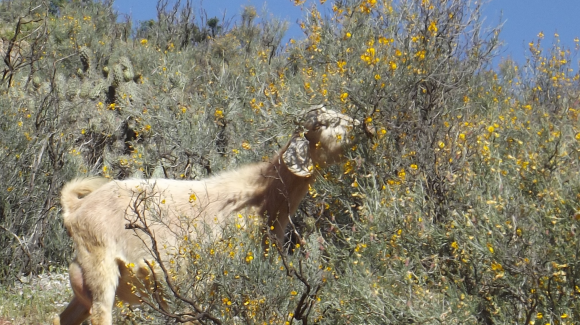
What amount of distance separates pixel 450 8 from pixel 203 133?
11.9 ft

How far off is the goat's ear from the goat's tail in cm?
163

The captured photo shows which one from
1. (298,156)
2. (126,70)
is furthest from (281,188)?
(126,70)

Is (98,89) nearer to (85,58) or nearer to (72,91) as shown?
(72,91)

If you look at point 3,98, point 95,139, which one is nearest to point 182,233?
point 3,98

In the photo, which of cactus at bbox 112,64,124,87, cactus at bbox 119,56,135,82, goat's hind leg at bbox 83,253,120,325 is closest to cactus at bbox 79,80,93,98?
cactus at bbox 112,64,124,87

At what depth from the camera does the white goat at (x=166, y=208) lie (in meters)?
5.36

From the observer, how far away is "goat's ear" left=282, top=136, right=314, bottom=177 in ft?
18.2

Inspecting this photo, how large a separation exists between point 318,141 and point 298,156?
19 cm

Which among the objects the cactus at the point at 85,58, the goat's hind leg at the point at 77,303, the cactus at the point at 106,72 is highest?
the cactus at the point at 85,58

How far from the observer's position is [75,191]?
5.94 m

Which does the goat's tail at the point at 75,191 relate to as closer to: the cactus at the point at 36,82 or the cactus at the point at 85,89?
the cactus at the point at 85,89

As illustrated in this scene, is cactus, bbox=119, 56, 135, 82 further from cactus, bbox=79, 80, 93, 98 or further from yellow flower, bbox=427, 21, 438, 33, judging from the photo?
yellow flower, bbox=427, 21, 438, 33

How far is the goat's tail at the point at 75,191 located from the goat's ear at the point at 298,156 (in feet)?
5.35

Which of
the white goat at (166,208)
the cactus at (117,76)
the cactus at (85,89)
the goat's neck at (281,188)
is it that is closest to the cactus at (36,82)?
the cactus at (85,89)
